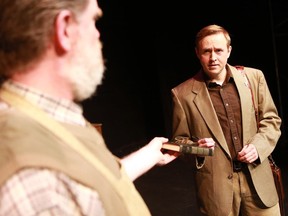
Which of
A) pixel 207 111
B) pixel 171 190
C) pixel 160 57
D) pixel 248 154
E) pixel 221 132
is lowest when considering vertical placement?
pixel 171 190

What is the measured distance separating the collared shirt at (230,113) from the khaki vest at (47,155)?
4.03 ft

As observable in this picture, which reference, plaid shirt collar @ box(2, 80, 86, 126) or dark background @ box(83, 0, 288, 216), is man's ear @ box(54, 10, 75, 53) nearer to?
plaid shirt collar @ box(2, 80, 86, 126)

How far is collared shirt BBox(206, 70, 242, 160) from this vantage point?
76.8 inches

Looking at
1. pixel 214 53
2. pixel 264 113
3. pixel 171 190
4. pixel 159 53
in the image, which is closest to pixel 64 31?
pixel 214 53

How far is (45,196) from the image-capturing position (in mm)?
667

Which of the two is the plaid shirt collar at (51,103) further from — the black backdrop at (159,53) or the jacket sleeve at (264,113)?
the black backdrop at (159,53)

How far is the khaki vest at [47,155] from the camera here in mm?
671

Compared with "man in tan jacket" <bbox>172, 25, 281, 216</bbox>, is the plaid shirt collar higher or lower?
higher

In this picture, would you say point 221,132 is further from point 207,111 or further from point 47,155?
point 47,155

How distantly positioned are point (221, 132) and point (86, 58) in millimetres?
1228

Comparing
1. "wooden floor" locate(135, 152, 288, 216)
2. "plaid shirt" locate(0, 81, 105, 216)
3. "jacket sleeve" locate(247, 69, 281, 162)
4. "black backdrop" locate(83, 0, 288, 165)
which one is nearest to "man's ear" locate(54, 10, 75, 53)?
"plaid shirt" locate(0, 81, 105, 216)

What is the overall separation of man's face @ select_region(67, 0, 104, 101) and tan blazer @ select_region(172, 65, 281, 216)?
1.15m

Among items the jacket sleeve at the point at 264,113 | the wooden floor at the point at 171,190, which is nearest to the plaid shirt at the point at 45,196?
the jacket sleeve at the point at 264,113

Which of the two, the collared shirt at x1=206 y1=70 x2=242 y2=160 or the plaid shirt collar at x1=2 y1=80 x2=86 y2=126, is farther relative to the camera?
the collared shirt at x1=206 y1=70 x2=242 y2=160
